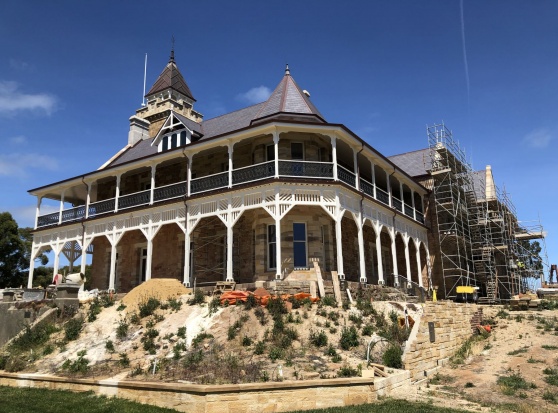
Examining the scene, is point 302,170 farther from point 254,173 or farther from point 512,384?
point 512,384

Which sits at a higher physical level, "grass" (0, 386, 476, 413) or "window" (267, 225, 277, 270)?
"window" (267, 225, 277, 270)

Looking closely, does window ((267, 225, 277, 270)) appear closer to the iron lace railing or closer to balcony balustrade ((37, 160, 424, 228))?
balcony balustrade ((37, 160, 424, 228))

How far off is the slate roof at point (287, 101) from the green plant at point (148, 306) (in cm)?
1049

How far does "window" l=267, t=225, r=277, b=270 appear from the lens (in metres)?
20.8

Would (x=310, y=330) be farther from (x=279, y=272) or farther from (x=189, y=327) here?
(x=279, y=272)

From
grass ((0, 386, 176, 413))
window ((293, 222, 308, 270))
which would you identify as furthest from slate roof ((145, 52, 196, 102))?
grass ((0, 386, 176, 413))

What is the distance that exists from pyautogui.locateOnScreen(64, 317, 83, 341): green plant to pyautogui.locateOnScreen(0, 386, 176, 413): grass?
3.65 m

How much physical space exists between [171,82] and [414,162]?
18134 millimetres

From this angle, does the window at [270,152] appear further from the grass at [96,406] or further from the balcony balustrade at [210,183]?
the grass at [96,406]

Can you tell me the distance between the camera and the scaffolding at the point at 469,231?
29031mm

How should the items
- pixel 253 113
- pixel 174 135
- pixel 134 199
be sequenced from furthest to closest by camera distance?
pixel 253 113, pixel 174 135, pixel 134 199

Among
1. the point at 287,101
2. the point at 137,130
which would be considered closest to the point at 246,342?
the point at 287,101

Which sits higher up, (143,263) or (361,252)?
(143,263)

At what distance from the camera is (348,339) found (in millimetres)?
12852
